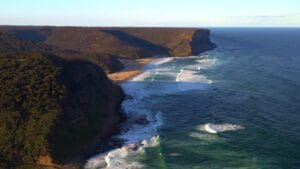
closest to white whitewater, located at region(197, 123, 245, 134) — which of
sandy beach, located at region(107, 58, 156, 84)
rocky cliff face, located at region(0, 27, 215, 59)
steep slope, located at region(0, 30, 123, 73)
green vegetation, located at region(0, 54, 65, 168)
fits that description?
green vegetation, located at region(0, 54, 65, 168)

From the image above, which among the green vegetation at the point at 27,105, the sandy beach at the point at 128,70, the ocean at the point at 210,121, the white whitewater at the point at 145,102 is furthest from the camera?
the sandy beach at the point at 128,70

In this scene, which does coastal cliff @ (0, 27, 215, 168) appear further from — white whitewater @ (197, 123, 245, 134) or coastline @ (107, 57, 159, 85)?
coastline @ (107, 57, 159, 85)

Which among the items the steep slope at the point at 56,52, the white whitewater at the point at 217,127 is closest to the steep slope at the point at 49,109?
the white whitewater at the point at 217,127

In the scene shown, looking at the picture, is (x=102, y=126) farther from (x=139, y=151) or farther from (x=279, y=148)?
(x=279, y=148)

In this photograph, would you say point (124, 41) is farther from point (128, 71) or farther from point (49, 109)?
point (49, 109)

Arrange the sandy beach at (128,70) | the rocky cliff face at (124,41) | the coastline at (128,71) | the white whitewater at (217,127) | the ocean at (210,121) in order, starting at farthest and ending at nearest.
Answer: the rocky cliff face at (124,41)
the sandy beach at (128,70)
the coastline at (128,71)
the white whitewater at (217,127)
the ocean at (210,121)

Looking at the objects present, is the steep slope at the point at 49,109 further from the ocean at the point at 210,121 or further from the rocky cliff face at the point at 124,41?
the rocky cliff face at the point at 124,41

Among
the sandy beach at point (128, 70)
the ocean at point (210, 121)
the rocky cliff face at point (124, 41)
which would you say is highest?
the rocky cliff face at point (124, 41)

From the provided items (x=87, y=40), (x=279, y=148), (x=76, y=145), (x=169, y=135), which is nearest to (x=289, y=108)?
(x=279, y=148)
